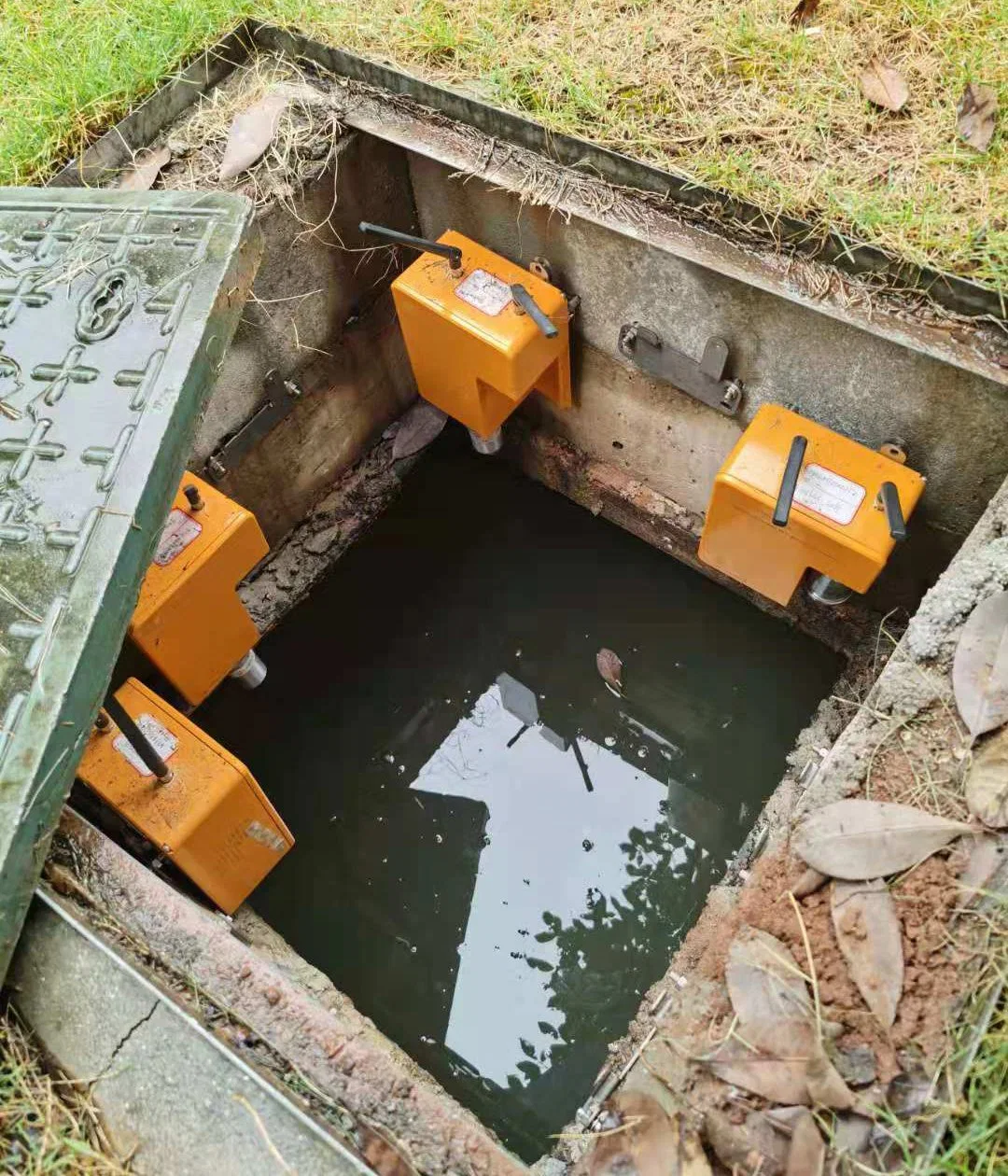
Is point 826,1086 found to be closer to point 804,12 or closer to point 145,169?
point 804,12

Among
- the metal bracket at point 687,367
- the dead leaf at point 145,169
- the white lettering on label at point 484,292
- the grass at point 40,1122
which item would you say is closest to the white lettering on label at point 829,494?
the metal bracket at point 687,367

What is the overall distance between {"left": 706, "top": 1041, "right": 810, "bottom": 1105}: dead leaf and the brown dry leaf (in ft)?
2.15

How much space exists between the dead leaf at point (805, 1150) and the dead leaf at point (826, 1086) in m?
A: 0.04

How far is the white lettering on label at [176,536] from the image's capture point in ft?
9.13

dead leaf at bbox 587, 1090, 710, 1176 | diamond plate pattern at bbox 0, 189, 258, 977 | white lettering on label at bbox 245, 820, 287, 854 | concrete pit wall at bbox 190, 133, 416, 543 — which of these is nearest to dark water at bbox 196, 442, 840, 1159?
concrete pit wall at bbox 190, 133, 416, 543

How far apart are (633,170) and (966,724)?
1.98 meters

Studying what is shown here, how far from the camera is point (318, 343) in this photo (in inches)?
149

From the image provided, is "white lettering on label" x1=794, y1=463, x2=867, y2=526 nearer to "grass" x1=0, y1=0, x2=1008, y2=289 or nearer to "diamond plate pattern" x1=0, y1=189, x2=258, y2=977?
"grass" x1=0, y1=0, x2=1008, y2=289

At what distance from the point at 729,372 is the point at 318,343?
67.3 inches

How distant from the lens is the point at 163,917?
2156 millimetres

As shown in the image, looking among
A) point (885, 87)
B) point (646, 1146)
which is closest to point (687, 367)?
point (885, 87)

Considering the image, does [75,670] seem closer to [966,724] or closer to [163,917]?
[163,917]

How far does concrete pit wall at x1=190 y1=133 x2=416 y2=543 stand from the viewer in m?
3.40

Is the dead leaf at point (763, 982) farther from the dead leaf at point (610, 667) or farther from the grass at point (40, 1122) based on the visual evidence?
the dead leaf at point (610, 667)
